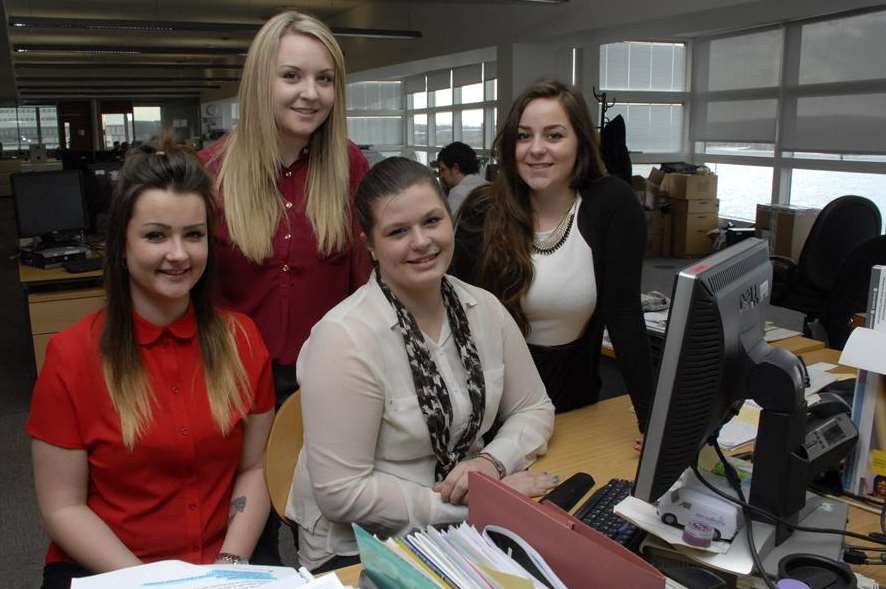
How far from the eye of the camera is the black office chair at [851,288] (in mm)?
3120

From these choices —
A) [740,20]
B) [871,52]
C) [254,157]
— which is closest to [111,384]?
[254,157]

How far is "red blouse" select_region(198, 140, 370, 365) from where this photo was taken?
5.97ft

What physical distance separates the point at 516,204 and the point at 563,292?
0.91ft

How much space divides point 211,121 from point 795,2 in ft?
60.2

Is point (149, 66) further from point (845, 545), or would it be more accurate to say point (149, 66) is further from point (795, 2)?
point (845, 545)

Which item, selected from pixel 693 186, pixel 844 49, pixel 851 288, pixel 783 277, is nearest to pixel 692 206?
pixel 693 186

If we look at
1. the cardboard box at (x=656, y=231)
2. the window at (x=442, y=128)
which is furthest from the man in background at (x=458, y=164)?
the window at (x=442, y=128)

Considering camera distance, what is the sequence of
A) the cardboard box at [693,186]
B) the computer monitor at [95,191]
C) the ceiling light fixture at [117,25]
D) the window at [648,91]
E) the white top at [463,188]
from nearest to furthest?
1. the computer monitor at [95,191]
2. the white top at [463,188]
3. the ceiling light fixture at [117,25]
4. the cardboard box at [693,186]
5. the window at [648,91]

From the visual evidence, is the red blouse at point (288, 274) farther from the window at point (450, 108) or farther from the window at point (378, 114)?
the window at point (378, 114)

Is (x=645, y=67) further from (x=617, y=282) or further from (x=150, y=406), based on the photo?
(x=150, y=406)

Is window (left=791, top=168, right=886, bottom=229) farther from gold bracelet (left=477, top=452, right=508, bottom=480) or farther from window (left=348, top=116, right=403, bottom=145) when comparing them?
window (left=348, top=116, right=403, bottom=145)

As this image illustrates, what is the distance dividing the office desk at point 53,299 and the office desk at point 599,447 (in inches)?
118

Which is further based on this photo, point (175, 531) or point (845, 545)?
point (175, 531)

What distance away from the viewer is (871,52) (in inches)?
272
